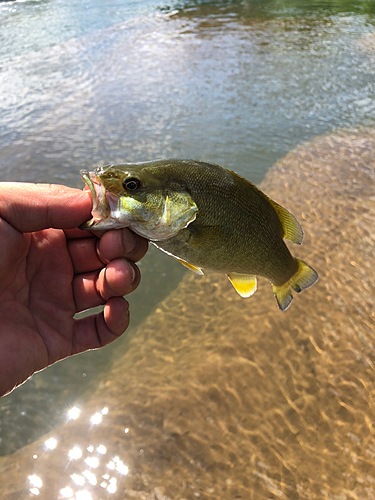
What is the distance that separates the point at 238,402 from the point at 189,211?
2.38 m

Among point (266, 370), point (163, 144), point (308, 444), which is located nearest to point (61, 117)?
point (163, 144)

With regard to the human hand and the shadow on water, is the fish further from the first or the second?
the shadow on water

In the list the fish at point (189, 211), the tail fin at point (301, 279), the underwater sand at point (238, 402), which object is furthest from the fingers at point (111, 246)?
the underwater sand at point (238, 402)

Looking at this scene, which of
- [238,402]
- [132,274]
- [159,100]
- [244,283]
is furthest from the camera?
[159,100]

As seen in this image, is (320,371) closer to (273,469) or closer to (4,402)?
(273,469)

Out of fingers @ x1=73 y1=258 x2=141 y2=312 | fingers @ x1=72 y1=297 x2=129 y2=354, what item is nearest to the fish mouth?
fingers @ x1=73 y1=258 x2=141 y2=312

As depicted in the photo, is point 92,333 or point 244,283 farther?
point 92,333

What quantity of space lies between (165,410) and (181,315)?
1.21 metres

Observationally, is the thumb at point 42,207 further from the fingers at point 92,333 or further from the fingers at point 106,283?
the fingers at point 92,333

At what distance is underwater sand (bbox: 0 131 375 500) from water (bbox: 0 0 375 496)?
1.15 feet

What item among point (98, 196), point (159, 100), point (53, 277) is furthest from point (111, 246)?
point (159, 100)

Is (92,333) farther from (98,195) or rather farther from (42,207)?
(98,195)

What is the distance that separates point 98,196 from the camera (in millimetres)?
1982

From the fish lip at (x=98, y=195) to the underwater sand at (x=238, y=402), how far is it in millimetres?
2438
